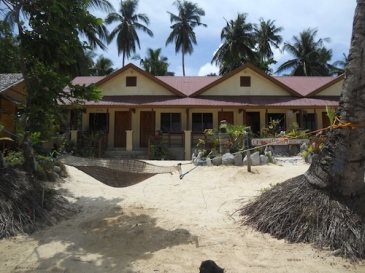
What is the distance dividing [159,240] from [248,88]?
1364cm

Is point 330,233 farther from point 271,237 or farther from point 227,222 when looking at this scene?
point 227,222

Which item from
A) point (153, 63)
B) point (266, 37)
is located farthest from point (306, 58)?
point (153, 63)

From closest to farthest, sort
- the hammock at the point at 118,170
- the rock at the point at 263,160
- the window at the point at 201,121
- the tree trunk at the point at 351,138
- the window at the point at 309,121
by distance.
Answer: the tree trunk at the point at 351,138 < the hammock at the point at 118,170 < the rock at the point at 263,160 < the window at the point at 201,121 < the window at the point at 309,121

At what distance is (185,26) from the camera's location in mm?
33062

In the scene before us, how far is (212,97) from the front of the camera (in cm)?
1667

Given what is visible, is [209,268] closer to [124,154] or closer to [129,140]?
[124,154]

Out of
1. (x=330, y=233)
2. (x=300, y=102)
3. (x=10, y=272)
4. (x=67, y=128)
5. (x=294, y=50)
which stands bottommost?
(x=10, y=272)

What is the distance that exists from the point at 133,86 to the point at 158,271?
13867mm

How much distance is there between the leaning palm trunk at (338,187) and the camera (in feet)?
13.7

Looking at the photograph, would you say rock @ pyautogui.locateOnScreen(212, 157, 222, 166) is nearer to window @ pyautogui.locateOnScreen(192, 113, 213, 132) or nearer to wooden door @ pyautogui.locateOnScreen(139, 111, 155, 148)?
wooden door @ pyautogui.locateOnScreen(139, 111, 155, 148)

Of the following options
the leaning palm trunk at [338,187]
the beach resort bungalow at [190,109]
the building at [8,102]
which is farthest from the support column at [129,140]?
the leaning palm trunk at [338,187]

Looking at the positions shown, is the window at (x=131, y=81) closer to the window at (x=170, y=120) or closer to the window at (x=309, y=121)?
the window at (x=170, y=120)

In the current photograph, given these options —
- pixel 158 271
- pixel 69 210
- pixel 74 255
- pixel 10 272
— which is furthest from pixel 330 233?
pixel 69 210

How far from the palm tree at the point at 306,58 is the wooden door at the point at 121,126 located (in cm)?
2191
